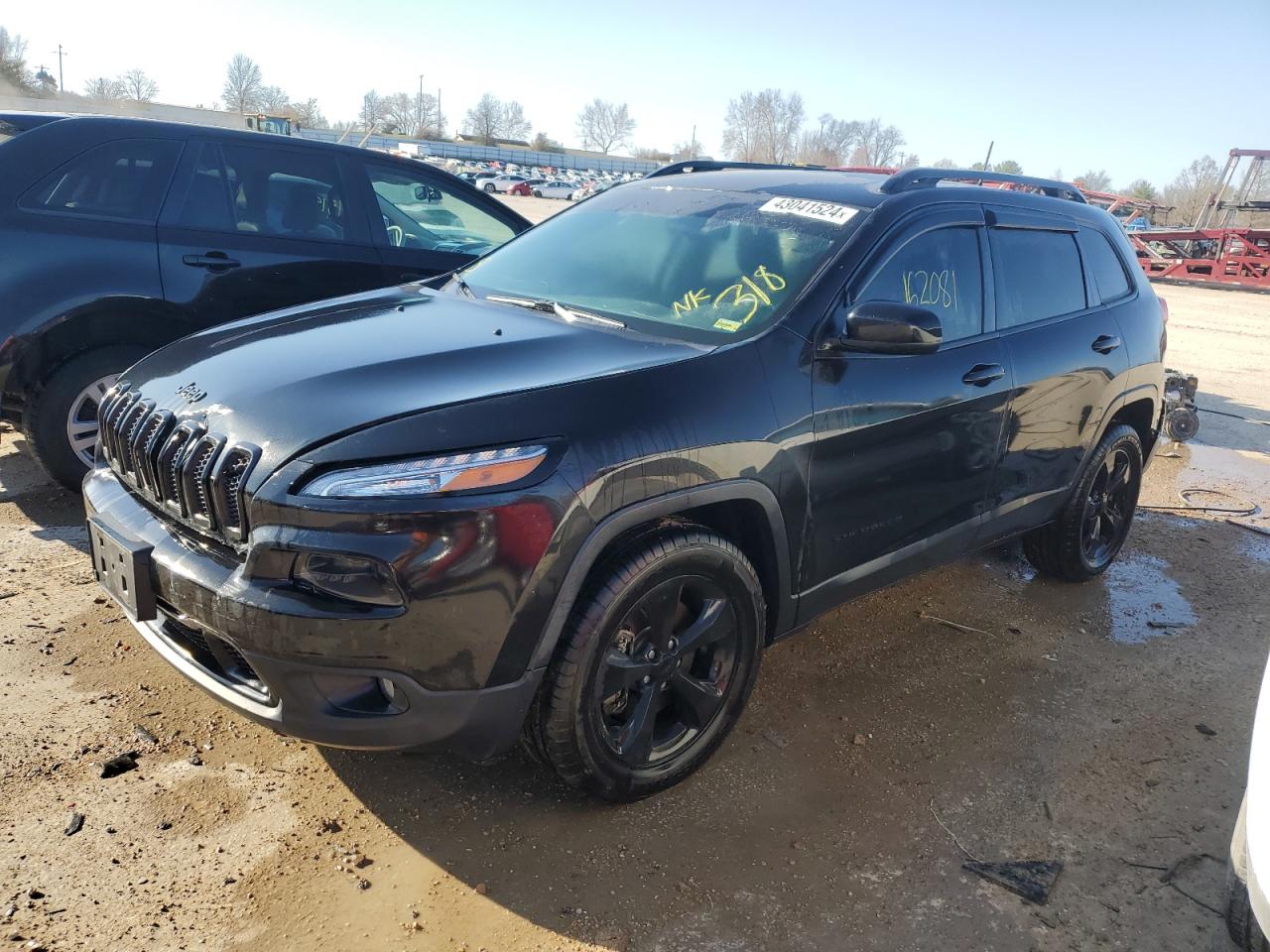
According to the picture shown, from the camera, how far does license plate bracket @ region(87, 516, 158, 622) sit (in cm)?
245

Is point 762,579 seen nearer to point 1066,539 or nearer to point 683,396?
point 683,396

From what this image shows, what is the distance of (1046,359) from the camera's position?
3908 mm

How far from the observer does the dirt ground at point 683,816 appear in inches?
92.4

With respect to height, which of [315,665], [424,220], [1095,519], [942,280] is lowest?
[1095,519]

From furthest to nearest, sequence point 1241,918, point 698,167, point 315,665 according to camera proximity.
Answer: point 698,167 < point 1241,918 < point 315,665

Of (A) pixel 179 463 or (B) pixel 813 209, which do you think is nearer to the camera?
(A) pixel 179 463

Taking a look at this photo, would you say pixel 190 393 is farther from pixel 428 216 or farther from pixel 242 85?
pixel 242 85

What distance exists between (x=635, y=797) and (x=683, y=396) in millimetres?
1184

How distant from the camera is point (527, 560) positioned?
2254 mm

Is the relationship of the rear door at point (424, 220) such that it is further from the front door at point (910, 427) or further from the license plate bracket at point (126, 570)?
the license plate bracket at point (126, 570)

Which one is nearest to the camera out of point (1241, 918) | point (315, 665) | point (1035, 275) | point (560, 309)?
point (315, 665)

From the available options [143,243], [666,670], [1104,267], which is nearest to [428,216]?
[143,243]

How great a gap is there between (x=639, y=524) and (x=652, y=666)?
448mm

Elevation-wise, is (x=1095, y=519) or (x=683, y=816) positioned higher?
(x=1095, y=519)
